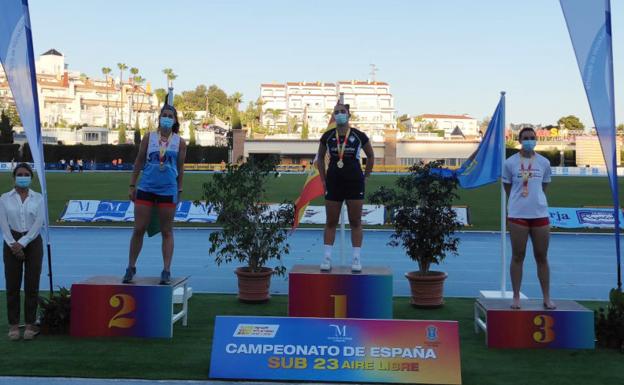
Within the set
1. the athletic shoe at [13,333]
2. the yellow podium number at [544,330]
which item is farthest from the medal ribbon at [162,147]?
the yellow podium number at [544,330]

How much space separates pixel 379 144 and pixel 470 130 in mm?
100766

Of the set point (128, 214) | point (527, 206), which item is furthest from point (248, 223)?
point (128, 214)

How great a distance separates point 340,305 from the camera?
6613 mm

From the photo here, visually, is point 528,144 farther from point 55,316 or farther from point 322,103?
point 322,103

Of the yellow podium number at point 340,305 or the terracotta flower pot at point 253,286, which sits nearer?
the yellow podium number at point 340,305

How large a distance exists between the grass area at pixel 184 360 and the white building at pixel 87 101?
362 feet

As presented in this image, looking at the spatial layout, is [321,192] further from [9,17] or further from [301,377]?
[9,17]

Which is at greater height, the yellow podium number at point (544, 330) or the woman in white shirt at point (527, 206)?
the woman in white shirt at point (527, 206)

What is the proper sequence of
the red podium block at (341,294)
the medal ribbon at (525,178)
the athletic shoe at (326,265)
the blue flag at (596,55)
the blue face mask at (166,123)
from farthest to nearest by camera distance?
the athletic shoe at (326,265), the red podium block at (341,294), the blue face mask at (166,123), the medal ribbon at (525,178), the blue flag at (596,55)

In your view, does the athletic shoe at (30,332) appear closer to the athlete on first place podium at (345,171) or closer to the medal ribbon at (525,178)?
the athlete on first place podium at (345,171)

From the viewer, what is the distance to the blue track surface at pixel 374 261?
9656mm

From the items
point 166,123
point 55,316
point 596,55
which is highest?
point 596,55

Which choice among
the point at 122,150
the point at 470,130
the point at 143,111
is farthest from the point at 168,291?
the point at 470,130

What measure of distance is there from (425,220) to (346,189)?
66.3 inches
